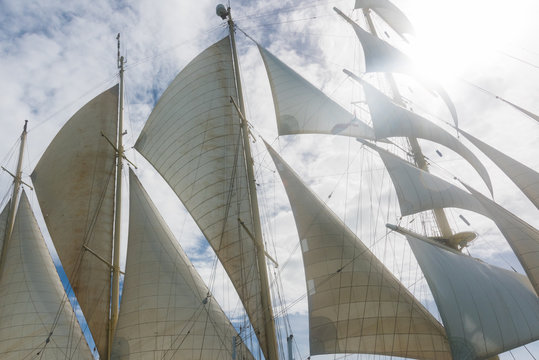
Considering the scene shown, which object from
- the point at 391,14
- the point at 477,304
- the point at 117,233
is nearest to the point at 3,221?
the point at 117,233

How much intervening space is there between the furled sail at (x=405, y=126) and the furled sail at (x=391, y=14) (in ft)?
32.5

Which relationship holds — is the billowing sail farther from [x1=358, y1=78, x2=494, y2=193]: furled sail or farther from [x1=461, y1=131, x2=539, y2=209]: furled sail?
[x1=461, y1=131, x2=539, y2=209]: furled sail

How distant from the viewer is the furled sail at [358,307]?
14.0 m

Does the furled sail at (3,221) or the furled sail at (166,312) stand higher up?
the furled sail at (3,221)

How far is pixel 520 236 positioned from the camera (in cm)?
1406

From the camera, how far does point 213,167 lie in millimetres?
18094

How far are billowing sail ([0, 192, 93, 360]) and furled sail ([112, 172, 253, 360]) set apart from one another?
12.1 ft

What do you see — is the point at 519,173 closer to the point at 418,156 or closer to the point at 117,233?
the point at 418,156

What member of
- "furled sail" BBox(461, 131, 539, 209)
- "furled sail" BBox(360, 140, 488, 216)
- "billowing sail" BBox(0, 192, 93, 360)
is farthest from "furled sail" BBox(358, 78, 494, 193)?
"billowing sail" BBox(0, 192, 93, 360)

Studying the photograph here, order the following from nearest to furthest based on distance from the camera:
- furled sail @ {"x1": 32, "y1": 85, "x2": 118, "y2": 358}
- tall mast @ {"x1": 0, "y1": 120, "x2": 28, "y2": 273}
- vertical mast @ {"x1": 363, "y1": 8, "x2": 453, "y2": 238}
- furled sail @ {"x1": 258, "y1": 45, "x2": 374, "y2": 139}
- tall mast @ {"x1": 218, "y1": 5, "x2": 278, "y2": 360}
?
1. tall mast @ {"x1": 218, "y1": 5, "x2": 278, "y2": 360}
2. furled sail @ {"x1": 258, "y1": 45, "x2": 374, "y2": 139}
3. furled sail @ {"x1": 32, "y1": 85, "x2": 118, "y2": 358}
4. vertical mast @ {"x1": 363, "y1": 8, "x2": 453, "y2": 238}
5. tall mast @ {"x1": 0, "y1": 120, "x2": 28, "y2": 273}

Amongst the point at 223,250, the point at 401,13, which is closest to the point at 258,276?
the point at 223,250

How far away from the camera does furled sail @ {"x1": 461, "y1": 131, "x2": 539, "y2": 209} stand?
590 inches

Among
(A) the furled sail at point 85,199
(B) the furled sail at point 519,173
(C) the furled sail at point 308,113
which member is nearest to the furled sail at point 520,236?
(B) the furled sail at point 519,173

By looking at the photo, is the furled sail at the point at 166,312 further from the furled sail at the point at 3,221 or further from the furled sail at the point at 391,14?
the furled sail at the point at 391,14
